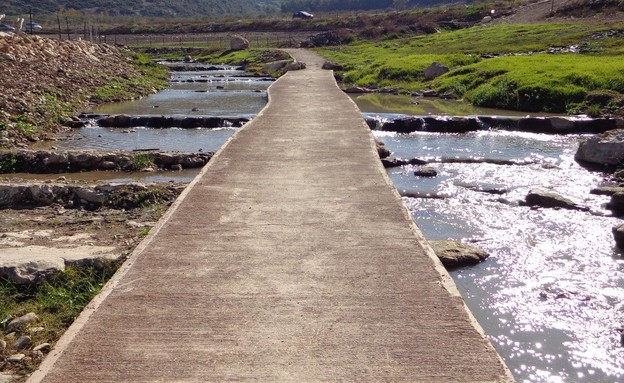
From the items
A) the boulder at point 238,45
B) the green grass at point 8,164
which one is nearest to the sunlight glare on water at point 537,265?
the green grass at point 8,164

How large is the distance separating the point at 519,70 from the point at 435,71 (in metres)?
5.38

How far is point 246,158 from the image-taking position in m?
10.8

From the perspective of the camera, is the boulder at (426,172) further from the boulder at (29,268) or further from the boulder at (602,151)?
the boulder at (29,268)

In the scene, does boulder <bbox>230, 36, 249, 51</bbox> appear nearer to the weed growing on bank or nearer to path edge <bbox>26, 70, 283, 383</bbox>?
the weed growing on bank

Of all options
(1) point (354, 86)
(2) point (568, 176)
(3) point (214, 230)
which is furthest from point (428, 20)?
(3) point (214, 230)

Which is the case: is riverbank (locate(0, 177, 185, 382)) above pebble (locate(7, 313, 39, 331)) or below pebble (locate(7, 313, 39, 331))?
above

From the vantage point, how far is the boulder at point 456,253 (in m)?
8.38

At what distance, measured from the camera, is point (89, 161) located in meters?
13.8

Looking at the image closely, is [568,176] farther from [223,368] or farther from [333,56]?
[333,56]

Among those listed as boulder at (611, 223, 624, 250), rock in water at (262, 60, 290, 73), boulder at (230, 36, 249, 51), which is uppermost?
boulder at (230, 36, 249, 51)

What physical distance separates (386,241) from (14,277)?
3.89 meters

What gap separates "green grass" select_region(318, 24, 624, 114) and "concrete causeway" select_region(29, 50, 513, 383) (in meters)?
14.7

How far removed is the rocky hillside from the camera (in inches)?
700

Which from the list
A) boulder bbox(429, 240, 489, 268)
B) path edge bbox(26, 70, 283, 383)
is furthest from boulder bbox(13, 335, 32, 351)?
boulder bbox(429, 240, 489, 268)
